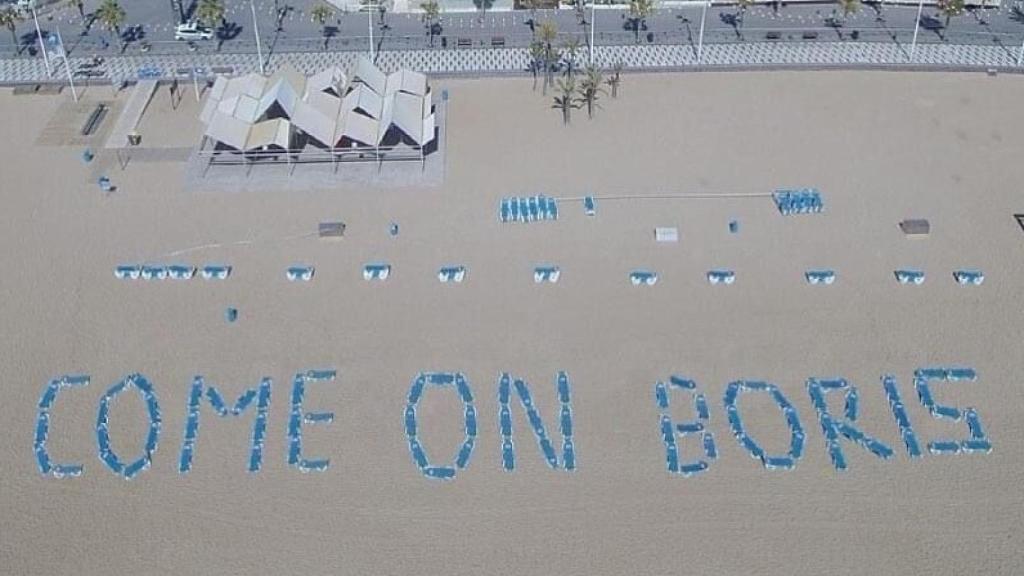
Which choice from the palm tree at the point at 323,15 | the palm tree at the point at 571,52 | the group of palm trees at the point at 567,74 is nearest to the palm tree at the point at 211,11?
the palm tree at the point at 323,15

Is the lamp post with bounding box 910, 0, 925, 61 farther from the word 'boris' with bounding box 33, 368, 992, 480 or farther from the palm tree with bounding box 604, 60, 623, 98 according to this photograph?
the word 'boris' with bounding box 33, 368, 992, 480

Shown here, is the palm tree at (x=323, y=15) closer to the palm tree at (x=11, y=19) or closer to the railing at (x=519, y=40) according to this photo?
the railing at (x=519, y=40)

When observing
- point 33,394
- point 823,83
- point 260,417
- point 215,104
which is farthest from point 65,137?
point 823,83

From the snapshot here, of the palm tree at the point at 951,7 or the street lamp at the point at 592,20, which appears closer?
the street lamp at the point at 592,20

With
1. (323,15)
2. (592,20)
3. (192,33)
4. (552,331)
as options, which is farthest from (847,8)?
(192,33)

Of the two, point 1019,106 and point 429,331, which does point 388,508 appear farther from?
point 1019,106

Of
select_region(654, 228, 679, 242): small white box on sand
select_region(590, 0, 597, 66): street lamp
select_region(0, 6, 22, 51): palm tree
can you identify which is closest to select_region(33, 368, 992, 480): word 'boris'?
select_region(654, 228, 679, 242): small white box on sand

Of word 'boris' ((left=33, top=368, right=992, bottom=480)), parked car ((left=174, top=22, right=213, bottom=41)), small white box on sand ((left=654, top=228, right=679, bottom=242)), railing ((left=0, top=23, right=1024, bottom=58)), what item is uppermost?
parked car ((left=174, top=22, right=213, bottom=41))
